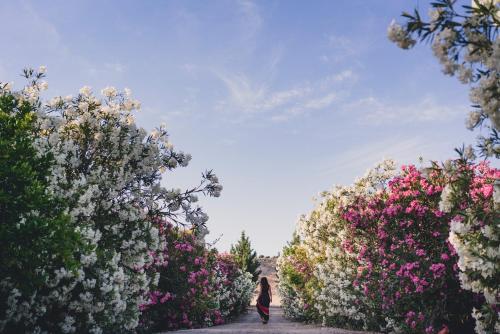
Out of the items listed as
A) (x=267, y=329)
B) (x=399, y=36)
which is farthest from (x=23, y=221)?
(x=267, y=329)

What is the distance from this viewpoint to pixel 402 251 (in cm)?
1142

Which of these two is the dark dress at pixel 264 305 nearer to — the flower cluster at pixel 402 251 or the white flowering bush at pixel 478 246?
the flower cluster at pixel 402 251

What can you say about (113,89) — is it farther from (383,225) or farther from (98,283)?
(383,225)

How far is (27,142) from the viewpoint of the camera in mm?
7746

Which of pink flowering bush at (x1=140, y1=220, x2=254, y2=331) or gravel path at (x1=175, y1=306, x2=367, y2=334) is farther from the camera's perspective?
pink flowering bush at (x1=140, y1=220, x2=254, y2=331)

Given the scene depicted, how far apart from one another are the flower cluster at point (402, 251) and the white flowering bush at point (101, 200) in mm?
4701

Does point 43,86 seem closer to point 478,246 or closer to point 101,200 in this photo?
point 101,200

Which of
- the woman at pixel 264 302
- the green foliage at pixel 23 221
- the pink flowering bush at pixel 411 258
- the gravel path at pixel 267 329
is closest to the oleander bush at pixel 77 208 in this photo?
the green foliage at pixel 23 221

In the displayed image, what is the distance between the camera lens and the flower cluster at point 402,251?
10.3 metres

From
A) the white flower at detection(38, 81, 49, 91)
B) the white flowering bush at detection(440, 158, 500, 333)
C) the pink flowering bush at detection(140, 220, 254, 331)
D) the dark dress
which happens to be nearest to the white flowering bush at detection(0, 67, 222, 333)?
the white flower at detection(38, 81, 49, 91)

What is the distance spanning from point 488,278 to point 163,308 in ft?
43.5

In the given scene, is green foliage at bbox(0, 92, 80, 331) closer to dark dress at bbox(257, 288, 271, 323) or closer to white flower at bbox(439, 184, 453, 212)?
white flower at bbox(439, 184, 453, 212)

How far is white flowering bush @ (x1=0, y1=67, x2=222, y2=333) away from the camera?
934 centimetres

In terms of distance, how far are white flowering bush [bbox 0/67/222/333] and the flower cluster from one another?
4701 mm
